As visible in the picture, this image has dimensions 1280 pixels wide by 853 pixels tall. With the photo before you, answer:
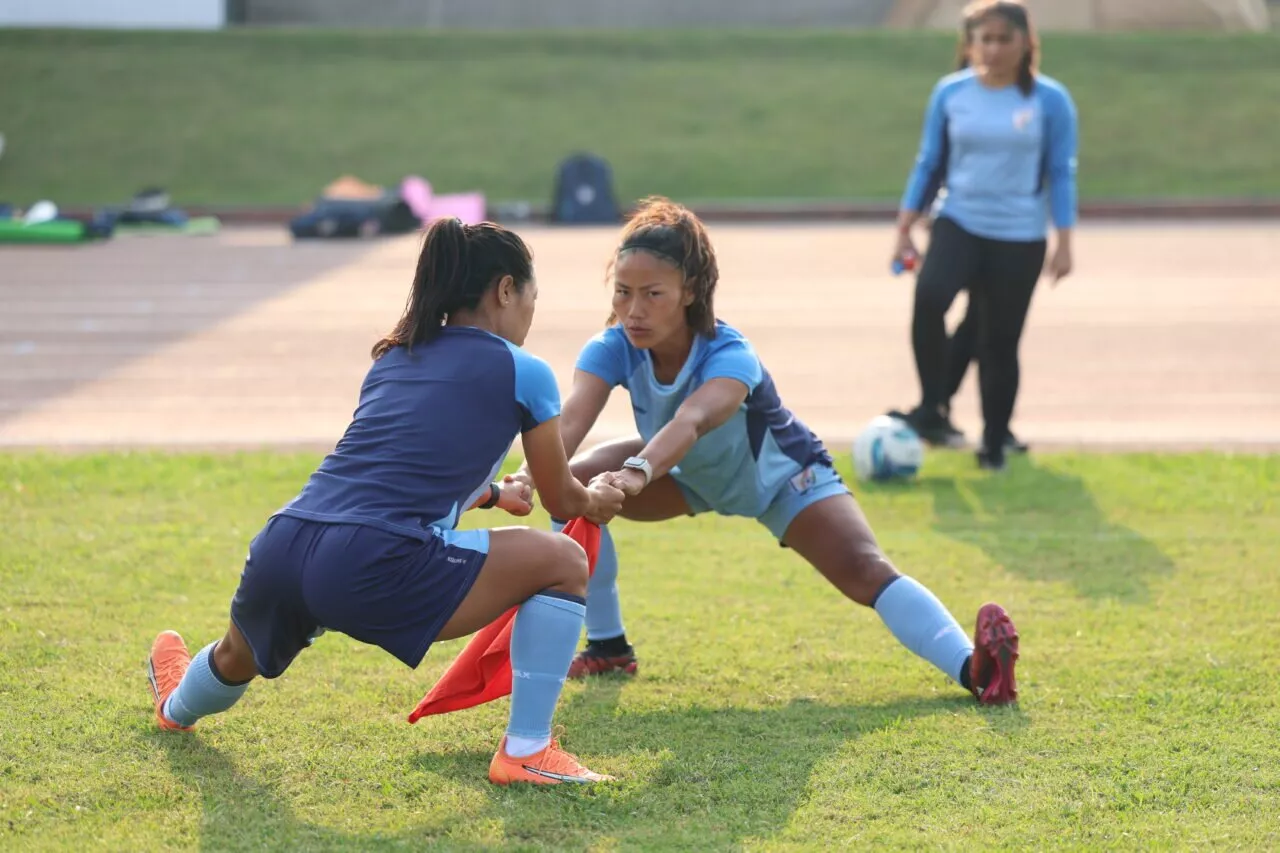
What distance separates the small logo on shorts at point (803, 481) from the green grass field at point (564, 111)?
63.8 feet

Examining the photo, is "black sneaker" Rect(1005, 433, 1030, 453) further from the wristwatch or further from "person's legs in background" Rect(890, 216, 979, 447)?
the wristwatch

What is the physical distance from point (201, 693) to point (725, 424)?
5.36ft

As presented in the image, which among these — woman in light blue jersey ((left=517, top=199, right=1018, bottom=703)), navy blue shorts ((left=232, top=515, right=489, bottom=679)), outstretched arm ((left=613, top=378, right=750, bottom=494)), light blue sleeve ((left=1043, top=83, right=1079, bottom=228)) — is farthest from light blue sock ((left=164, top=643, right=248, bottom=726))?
light blue sleeve ((left=1043, top=83, right=1079, bottom=228))

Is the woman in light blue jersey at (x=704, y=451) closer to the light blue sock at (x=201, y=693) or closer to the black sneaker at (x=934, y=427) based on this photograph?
the light blue sock at (x=201, y=693)

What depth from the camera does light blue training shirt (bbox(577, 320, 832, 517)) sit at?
15.0ft

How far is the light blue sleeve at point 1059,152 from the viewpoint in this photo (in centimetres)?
757

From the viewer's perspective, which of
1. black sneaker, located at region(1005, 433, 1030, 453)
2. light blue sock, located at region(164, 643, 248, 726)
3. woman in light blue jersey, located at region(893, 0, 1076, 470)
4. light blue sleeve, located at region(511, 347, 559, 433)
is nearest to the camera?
light blue sleeve, located at region(511, 347, 559, 433)

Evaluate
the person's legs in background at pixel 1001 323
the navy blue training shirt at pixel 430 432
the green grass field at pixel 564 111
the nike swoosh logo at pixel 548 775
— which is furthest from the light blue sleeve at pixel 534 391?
the green grass field at pixel 564 111

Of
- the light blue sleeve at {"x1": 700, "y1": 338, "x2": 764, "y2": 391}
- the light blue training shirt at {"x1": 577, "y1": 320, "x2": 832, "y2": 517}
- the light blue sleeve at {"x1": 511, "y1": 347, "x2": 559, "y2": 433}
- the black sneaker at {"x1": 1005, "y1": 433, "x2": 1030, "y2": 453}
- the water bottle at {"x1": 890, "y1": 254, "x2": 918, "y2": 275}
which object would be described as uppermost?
the light blue sleeve at {"x1": 511, "y1": 347, "x2": 559, "y2": 433}

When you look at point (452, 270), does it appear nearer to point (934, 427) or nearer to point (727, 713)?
point (727, 713)

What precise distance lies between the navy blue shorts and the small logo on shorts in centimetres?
123

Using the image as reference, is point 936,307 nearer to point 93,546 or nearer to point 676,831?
point 93,546

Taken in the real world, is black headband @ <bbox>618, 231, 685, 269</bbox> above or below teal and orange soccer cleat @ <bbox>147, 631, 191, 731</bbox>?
above

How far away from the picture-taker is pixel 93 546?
241 inches
